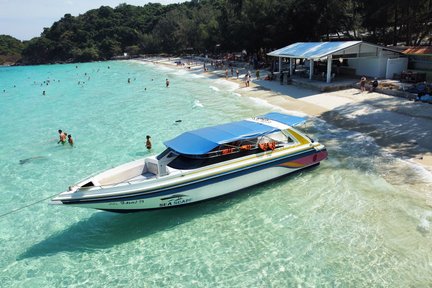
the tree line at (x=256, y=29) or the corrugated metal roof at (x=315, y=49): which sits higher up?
the tree line at (x=256, y=29)

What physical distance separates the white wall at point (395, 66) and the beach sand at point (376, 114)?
4.31 metres

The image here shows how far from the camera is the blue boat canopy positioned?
460 inches

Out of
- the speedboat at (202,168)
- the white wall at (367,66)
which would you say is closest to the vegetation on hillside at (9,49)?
the white wall at (367,66)

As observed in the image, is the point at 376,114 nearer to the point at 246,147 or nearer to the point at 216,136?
Result: the point at 246,147

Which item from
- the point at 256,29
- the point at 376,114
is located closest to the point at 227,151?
the point at 376,114

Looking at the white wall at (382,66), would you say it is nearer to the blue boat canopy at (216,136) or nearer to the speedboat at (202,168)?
the speedboat at (202,168)

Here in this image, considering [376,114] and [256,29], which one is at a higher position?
[256,29]

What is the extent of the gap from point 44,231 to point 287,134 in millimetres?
9398

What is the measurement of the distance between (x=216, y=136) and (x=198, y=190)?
2.14 metres

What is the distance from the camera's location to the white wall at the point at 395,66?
28609 millimetres

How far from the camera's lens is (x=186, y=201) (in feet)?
36.9

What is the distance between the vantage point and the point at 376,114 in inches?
804

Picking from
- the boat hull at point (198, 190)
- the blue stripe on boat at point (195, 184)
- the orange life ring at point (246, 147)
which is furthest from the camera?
the orange life ring at point (246, 147)

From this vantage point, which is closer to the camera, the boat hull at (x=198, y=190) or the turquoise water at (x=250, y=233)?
the turquoise water at (x=250, y=233)
